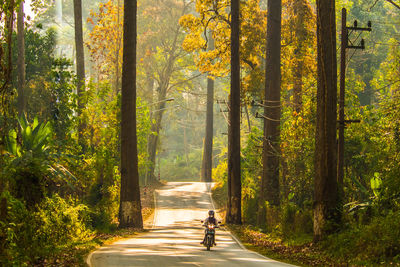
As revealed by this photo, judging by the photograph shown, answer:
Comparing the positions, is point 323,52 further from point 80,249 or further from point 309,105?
point 80,249

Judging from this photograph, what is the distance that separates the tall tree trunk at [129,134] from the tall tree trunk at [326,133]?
10.7m

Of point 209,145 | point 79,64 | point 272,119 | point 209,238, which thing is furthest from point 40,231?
point 209,145

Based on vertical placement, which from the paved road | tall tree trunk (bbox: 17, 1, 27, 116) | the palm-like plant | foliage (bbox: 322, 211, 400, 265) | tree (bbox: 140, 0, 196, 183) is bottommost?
the paved road

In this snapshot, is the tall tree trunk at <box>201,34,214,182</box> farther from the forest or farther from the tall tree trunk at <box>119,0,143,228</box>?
the tall tree trunk at <box>119,0,143,228</box>

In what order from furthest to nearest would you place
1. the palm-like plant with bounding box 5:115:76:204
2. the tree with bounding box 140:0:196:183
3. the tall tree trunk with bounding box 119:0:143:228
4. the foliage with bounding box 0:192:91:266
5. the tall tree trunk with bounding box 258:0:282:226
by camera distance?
1. the tree with bounding box 140:0:196:183
2. the tall tree trunk with bounding box 258:0:282:226
3. the tall tree trunk with bounding box 119:0:143:228
4. the palm-like plant with bounding box 5:115:76:204
5. the foliage with bounding box 0:192:91:266

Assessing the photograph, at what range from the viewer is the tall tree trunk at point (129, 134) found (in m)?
26.9

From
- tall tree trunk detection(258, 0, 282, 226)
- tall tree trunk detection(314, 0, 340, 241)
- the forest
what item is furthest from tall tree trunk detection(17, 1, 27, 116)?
tall tree trunk detection(314, 0, 340, 241)

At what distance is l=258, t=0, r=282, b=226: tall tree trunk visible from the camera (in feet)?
93.4

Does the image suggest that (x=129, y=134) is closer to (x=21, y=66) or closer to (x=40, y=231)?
(x=21, y=66)

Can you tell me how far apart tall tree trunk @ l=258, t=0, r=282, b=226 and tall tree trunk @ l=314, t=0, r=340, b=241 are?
8600 millimetres

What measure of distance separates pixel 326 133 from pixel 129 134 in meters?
11.3

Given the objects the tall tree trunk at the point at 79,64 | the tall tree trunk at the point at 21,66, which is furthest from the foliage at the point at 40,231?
the tall tree trunk at the point at 21,66

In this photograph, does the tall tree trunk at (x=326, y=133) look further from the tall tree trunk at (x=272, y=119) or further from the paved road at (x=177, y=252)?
the tall tree trunk at (x=272, y=119)

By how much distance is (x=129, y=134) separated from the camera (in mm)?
27000
